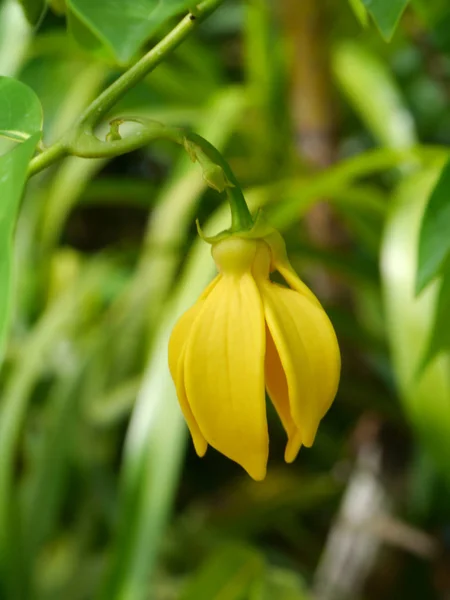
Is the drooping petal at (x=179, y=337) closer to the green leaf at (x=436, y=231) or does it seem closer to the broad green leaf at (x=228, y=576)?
the green leaf at (x=436, y=231)

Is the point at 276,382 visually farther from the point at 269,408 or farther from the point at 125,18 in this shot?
the point at 269,408

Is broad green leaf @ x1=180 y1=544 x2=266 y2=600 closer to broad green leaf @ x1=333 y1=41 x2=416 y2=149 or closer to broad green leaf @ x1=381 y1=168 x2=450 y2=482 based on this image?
broad green leaf @ x1=381 y1=168 x2=450 y2=482

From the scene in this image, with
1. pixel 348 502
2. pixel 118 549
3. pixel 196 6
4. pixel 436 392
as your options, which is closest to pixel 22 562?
pixel 118 549

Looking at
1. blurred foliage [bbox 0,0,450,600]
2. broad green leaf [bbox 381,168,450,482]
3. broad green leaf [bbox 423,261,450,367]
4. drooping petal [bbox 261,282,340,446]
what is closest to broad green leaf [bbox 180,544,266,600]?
blurred foliage [bbox 0,0,450,600]

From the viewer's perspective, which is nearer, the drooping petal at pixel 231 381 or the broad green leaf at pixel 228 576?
the drooping petal at pixel 231 381

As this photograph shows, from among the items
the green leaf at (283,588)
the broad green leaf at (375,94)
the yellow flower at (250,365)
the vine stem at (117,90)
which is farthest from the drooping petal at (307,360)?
the broad green leaf at (375,94)

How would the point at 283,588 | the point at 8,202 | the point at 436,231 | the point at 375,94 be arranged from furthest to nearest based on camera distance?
the point at 375,94
the point at 283,588
the point at 436,231
the point at 8,202

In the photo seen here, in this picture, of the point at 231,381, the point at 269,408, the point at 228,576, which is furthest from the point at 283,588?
the point at 231,381
